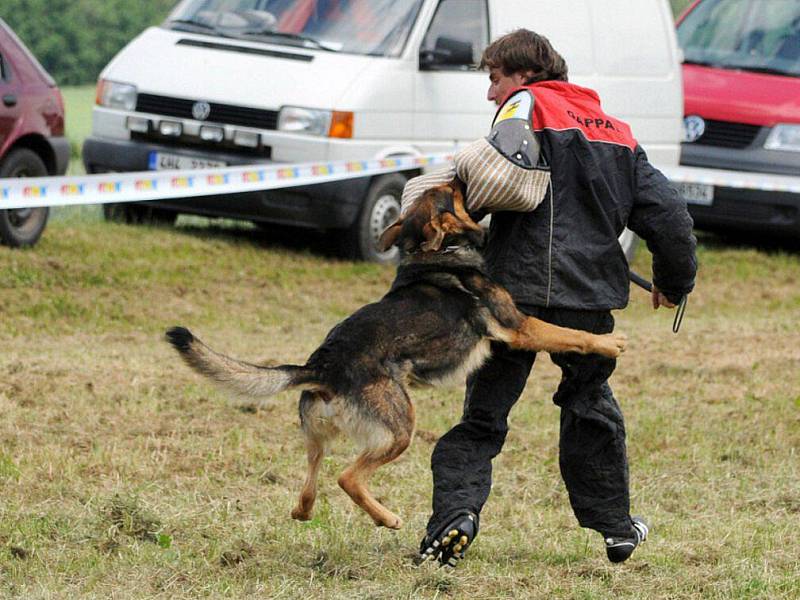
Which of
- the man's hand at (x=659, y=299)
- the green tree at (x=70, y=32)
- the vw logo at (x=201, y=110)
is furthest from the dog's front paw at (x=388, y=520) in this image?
the green tree at (x=70, y=32)

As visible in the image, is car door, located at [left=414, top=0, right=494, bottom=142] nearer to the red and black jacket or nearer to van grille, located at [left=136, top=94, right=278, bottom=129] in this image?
van grille, located at [left=136, top=94, right=278, bottom=129]

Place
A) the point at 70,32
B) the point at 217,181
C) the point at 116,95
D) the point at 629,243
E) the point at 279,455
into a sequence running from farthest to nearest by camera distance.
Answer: the point at 70,32, the point at 629,243, the point at 116,95, the point at 217,181, the point at 279,455

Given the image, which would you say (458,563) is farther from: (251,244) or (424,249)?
(251,244)

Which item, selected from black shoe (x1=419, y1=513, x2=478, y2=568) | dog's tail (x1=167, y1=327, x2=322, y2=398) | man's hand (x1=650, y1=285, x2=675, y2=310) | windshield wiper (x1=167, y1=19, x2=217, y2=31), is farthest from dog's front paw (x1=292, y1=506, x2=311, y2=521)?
windshield wiper (x1=167, y1=19, x2=217, y2=31)

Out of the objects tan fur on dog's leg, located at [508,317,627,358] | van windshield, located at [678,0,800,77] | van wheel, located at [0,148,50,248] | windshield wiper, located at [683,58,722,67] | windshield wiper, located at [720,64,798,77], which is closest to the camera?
tan fur on dog's leg, located at [508,317,627,358]

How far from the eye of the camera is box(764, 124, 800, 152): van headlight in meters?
11.8

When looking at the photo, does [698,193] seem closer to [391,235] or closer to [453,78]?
[453,78]

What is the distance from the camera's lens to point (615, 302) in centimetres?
447

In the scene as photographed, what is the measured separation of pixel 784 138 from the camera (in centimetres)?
1181

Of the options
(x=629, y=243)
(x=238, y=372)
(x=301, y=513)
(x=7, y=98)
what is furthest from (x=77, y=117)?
(x=238, y=372)

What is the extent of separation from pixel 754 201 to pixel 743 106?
86 cm

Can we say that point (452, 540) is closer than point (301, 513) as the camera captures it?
Yes

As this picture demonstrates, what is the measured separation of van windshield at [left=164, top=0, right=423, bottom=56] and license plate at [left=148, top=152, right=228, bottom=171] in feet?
3.35

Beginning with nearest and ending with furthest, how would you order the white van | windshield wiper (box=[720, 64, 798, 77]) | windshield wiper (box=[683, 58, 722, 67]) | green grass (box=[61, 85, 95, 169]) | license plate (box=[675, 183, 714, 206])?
the white van, license plate (box=[675, 183, 714, 206]), windshield wiper (box=[720, 64, 798, 77]), windshield wiper (box=[683, 58, 722, 67]), green grass (box=[61, 85, 95, 169])
